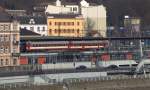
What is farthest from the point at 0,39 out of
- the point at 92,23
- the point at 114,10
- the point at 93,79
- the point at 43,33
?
the point at 114,10

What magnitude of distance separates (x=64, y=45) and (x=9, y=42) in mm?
6491

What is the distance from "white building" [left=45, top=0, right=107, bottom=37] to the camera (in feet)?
266

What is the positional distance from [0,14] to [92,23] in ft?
87.3

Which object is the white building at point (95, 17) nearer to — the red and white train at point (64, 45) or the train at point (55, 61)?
the red and white train at point (64, 45)

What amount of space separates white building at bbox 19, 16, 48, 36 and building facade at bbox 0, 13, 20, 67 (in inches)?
656

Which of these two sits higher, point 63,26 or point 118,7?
point 118,7

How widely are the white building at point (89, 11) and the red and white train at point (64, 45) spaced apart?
19139mm

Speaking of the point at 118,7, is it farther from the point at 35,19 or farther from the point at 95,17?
the point at 35,19

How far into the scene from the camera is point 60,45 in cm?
5912

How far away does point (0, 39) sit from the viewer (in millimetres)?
54219

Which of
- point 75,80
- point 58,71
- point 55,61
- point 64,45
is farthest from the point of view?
point 64,45

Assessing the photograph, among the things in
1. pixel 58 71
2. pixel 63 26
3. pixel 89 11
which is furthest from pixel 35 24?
pixel 58 71

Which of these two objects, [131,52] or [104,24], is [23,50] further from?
[104,24]

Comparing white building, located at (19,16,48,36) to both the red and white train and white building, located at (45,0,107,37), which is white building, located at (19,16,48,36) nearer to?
white building, located at (45,0,107,37)
